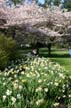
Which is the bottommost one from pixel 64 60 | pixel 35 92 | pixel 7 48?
pixel 64 60

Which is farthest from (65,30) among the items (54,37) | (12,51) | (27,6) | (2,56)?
(2,56)

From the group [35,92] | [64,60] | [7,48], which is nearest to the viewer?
[35,92]

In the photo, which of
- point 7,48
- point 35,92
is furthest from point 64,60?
point 35,92

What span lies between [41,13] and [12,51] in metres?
19.7

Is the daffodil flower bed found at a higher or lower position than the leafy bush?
higher

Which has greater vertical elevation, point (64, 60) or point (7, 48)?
point (7, 48)

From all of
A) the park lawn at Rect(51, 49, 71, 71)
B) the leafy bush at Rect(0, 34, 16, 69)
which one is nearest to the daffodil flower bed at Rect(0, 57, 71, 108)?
the leafy bush at Rect(0, 34, 16, 69)

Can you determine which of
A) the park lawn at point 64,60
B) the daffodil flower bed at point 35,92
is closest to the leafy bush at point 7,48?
the park lawn at point 64,60

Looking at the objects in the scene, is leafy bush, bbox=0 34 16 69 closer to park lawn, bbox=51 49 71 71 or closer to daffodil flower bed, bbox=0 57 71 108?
park lawn, bbox=51 49 71 71

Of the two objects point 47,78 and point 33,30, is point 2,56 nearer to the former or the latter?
point 47,78

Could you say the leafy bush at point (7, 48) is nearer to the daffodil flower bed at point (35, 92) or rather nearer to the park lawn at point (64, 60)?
the park lawn at point (64, 60)

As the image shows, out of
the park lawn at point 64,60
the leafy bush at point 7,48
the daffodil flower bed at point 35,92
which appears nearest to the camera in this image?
the daffodil flower bed at point 35,92

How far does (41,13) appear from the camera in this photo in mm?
35656

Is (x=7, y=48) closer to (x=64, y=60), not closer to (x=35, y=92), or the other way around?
(x=35, y=92)
